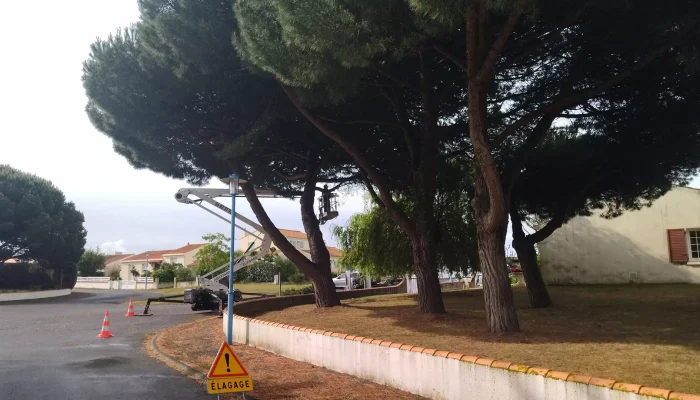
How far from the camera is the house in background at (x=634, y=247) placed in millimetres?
21438

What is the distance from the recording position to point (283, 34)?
9617 millimetres

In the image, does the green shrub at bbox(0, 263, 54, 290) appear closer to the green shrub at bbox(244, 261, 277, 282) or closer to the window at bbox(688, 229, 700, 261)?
the green shrub at bbox(244, 261, 277, 282)

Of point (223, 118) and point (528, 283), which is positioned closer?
point (528, 283)

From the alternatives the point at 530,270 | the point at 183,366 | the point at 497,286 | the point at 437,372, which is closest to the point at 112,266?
the point at 530,270

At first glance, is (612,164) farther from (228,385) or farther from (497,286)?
(228,385)

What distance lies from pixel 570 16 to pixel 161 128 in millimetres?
10869

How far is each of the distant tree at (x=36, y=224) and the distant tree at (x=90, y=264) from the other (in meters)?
26.4

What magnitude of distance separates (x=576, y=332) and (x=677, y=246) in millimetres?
14951

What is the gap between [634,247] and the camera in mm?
22719

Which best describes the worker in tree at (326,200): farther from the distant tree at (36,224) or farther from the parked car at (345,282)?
the distant tree at (36,224)

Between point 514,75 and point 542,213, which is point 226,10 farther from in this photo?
point 542,213

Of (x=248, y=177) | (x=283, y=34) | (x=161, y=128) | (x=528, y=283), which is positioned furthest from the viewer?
(x=248, y=177)

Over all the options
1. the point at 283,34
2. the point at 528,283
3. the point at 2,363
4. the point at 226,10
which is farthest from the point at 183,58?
the point at 528,283

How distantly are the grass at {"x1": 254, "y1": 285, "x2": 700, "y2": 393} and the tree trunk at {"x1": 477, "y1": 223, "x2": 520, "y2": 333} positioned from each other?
28 centimetres
